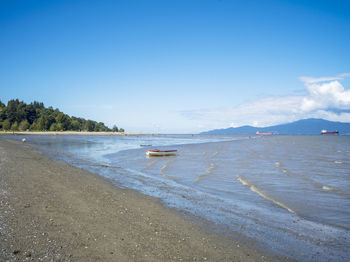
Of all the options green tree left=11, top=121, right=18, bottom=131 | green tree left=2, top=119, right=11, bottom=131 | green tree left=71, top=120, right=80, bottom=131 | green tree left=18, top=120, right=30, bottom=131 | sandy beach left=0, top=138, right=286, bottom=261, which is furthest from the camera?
green tree left=71, top=120, right=80, bottom=131

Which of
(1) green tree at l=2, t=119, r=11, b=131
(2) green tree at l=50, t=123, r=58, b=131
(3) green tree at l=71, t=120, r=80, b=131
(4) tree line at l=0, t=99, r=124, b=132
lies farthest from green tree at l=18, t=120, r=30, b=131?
(3) green tree at l=71, t=120, r=80, b=131

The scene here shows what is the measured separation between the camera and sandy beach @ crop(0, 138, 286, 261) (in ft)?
16.6

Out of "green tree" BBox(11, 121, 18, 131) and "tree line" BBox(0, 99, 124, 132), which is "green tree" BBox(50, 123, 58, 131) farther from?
"green tree" BBox(11, 121, 18, 131)

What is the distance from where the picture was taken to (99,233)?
6113 mm

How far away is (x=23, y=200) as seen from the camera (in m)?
8.23

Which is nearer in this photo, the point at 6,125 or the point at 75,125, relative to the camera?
the point at 6,125

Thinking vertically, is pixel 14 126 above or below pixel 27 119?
below

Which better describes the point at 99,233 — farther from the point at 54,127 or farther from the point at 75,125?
the point at 75,125

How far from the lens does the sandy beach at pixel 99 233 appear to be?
505cm

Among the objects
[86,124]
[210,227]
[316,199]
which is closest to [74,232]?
[210,227]

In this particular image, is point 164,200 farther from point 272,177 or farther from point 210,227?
point 272,177

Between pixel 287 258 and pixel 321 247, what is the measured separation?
5.04 feet

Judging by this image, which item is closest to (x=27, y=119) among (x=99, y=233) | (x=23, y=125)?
(x=23, y=125)

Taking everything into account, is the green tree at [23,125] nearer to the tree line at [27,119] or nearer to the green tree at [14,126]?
the tree line at [27,119]
